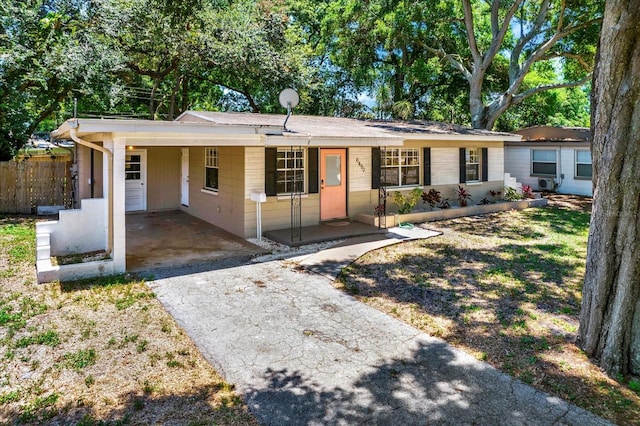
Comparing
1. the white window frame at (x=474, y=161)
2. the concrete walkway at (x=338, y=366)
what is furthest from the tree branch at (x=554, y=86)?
the concrete walkway at (x=338, y=366)

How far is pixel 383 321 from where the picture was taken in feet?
17.5

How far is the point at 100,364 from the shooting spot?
163 inches

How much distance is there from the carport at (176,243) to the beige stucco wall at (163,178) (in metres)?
1.47

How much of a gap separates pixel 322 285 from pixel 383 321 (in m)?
1.61

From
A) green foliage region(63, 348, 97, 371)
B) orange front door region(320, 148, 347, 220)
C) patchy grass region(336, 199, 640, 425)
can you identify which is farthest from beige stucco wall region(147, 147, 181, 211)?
green foliage region(63, 348, 97, 371)

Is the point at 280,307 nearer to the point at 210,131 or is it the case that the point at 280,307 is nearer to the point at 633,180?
the point at 210,131

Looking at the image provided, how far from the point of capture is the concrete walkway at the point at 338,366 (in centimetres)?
340

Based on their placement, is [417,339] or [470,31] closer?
[417,339]

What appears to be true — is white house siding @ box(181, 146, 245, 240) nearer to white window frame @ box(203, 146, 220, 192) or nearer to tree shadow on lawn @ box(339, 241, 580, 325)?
white window frame @ box(203, 146, 220, 192)

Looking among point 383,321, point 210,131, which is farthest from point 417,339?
point 210,131

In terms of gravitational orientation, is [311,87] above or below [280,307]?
above

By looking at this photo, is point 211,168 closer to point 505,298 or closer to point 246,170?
point 246,170

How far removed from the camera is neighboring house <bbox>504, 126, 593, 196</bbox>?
1832cm

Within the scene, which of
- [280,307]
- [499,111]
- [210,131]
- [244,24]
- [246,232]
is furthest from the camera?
[499,111]
